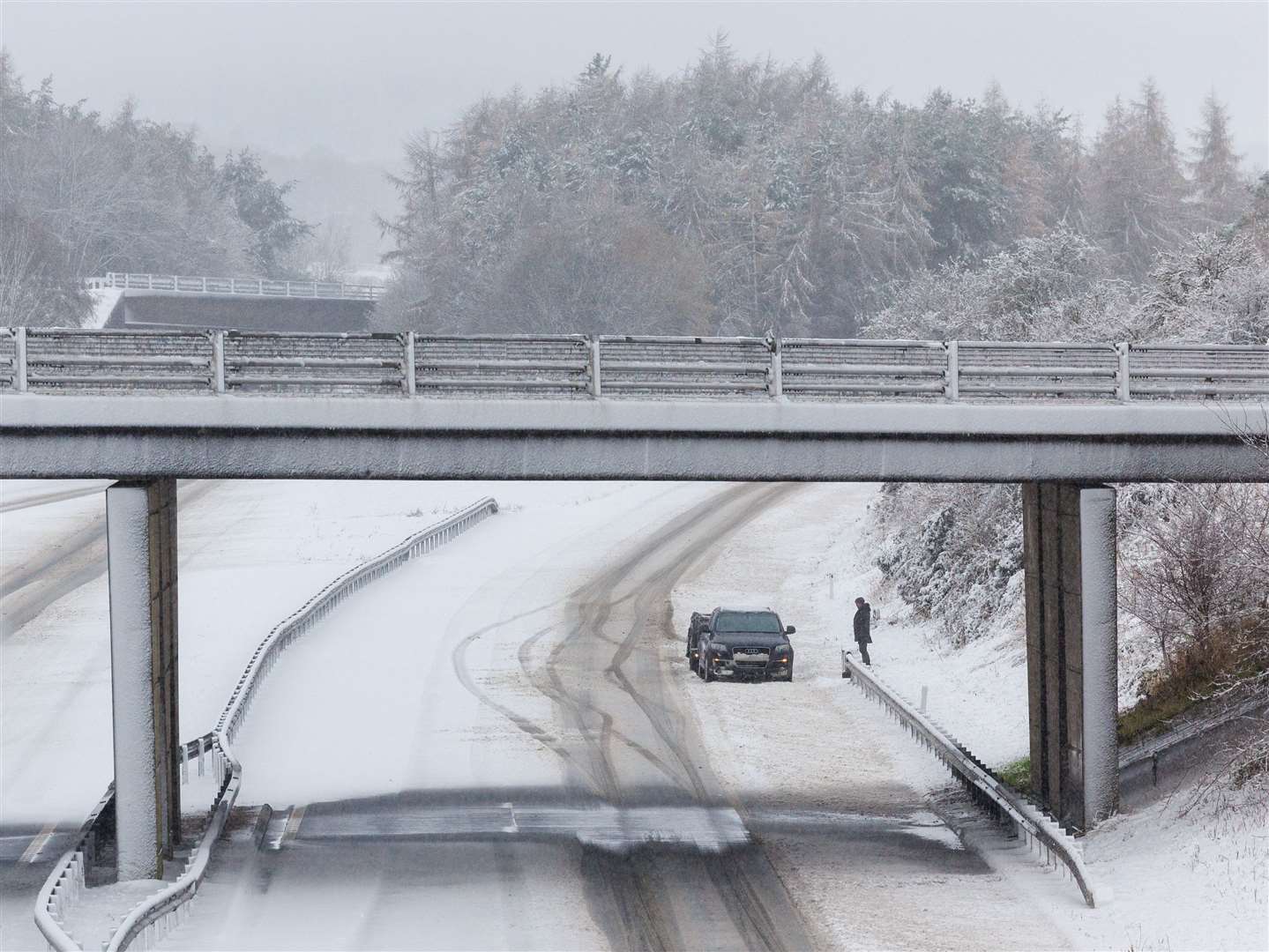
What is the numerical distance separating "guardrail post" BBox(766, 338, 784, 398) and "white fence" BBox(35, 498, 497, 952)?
9.44 metres

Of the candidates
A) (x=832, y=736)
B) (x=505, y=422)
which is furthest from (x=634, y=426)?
(x=832, y=736)

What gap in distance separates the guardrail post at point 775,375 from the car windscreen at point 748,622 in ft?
49.9

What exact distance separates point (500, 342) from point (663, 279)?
192ft

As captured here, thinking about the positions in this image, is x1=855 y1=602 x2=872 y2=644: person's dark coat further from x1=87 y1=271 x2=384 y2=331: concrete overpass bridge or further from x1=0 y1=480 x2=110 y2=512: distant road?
x1=87 y1=271 x2=384 y2=331: concrete overpass bridge

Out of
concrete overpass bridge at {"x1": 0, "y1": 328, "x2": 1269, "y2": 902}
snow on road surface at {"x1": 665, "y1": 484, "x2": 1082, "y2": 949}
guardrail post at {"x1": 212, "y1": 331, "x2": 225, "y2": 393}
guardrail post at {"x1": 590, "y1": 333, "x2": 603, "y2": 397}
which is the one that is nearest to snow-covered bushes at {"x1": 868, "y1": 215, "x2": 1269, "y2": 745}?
concrete overpass bridge at {"x1": 0, "y1": 328, "x2": 1269, "y2": 902}

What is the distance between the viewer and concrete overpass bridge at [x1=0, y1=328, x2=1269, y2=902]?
1998cm

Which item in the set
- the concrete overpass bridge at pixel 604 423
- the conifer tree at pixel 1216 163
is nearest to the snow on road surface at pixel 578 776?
the concrete overpass bridge at pixel 604 423

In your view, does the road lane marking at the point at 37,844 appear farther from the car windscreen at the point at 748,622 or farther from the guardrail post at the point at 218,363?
the car windscreen at the point at 748,622

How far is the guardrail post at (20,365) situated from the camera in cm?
1978

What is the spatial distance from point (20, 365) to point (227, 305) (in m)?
77.1

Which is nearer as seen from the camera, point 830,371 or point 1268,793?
point 1268,793

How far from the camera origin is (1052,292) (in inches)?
2074

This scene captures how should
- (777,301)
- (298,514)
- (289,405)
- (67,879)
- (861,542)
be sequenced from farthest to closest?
(777,301) → (298,514) → (861,542) → (289,405) → (67,879)

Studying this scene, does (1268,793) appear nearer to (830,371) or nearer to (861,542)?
(830,371)
